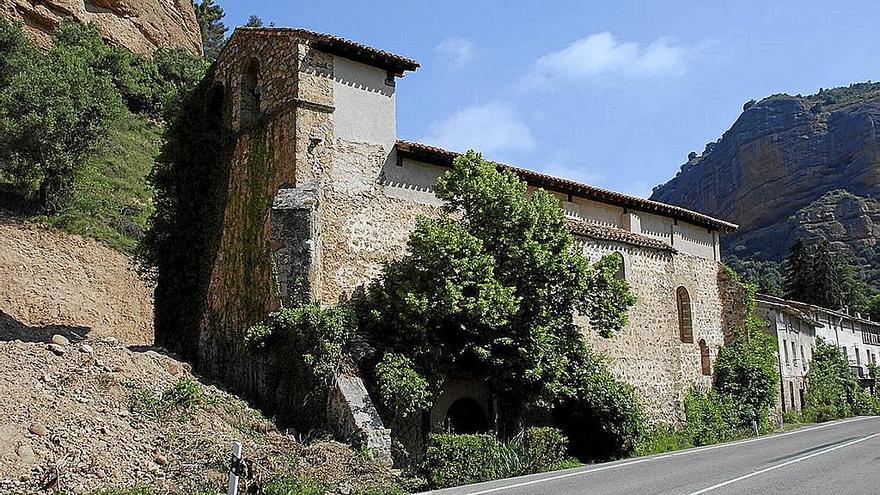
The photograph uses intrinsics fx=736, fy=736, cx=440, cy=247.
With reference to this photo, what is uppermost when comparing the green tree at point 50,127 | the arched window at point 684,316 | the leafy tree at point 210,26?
the leafy tree at point 210,26

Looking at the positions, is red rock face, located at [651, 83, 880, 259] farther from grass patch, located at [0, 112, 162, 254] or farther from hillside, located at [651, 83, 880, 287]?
grass patch, located at [0, 112, 162, 254]

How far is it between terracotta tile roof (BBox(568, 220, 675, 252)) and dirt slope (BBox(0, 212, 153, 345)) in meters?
19.0

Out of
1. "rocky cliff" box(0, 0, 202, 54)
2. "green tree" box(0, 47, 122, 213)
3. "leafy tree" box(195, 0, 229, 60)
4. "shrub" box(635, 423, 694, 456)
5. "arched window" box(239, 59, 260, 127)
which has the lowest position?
"shrub" box(635, 423, 694, 456)

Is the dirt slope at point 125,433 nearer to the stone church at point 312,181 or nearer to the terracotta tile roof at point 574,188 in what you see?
the stone church at point 312,181

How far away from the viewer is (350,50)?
21688 millimetres

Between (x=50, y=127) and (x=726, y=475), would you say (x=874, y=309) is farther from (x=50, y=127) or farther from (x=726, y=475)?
(x=50, y=127)

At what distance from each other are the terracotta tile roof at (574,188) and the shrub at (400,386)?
690cm

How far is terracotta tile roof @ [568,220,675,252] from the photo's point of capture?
1033 inches

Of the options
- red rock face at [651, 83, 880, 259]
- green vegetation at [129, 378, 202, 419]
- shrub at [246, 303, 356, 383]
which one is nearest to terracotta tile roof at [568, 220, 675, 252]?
shrub at [246, 303, 356, 383]

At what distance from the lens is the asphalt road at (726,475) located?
1332cm

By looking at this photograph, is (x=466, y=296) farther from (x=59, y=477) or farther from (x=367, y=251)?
(x=59, y=477)

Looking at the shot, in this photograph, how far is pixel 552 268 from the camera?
21031 mm

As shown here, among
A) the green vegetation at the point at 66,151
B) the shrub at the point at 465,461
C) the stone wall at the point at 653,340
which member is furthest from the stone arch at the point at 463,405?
the green vegetation at the point at 66,151

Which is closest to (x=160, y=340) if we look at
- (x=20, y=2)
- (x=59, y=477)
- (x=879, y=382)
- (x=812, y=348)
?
(x=59, y=477)
